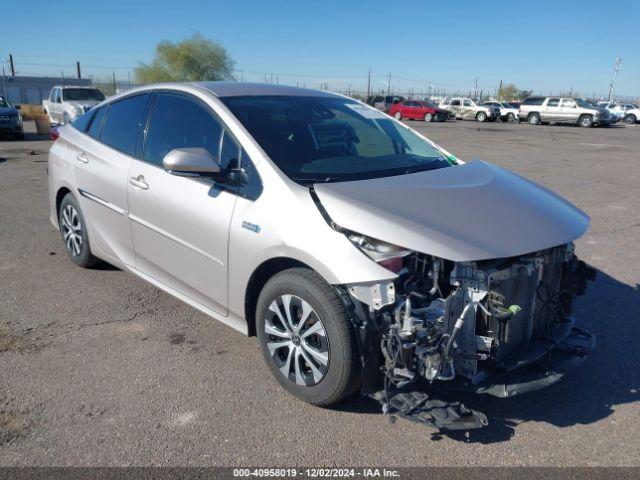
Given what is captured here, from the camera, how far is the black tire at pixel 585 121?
3551 centimetres

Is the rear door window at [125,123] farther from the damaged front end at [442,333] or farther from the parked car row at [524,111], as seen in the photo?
the parked car row at [524,111]

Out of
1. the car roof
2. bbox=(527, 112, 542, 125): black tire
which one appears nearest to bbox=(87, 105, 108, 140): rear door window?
the car roof

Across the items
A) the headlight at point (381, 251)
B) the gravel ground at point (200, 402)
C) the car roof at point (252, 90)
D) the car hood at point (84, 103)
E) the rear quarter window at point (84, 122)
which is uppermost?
the car roof at point (252, 90)

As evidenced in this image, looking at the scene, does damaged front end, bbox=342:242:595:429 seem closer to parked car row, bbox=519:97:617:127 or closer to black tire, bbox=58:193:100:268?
black tire, bbox=58:193:100:268

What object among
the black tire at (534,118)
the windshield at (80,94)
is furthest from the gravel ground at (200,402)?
the black tire at (534,118)

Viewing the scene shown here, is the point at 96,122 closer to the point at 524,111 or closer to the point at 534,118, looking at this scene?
the point at 534,118

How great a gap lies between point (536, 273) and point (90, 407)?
2622mm

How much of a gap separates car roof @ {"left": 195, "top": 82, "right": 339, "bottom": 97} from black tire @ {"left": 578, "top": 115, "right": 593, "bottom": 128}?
36.0m

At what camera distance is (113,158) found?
14.4 feet

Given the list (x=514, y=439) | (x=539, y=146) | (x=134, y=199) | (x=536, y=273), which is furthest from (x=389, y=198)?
(x=539, y=146)

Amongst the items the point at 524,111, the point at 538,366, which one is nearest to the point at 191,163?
the point at 538,366

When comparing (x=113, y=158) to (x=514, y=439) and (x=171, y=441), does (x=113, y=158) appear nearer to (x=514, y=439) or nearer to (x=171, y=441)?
(x=171, y=441)

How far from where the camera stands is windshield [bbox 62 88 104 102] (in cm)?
2162

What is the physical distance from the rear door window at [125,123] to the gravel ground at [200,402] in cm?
127
